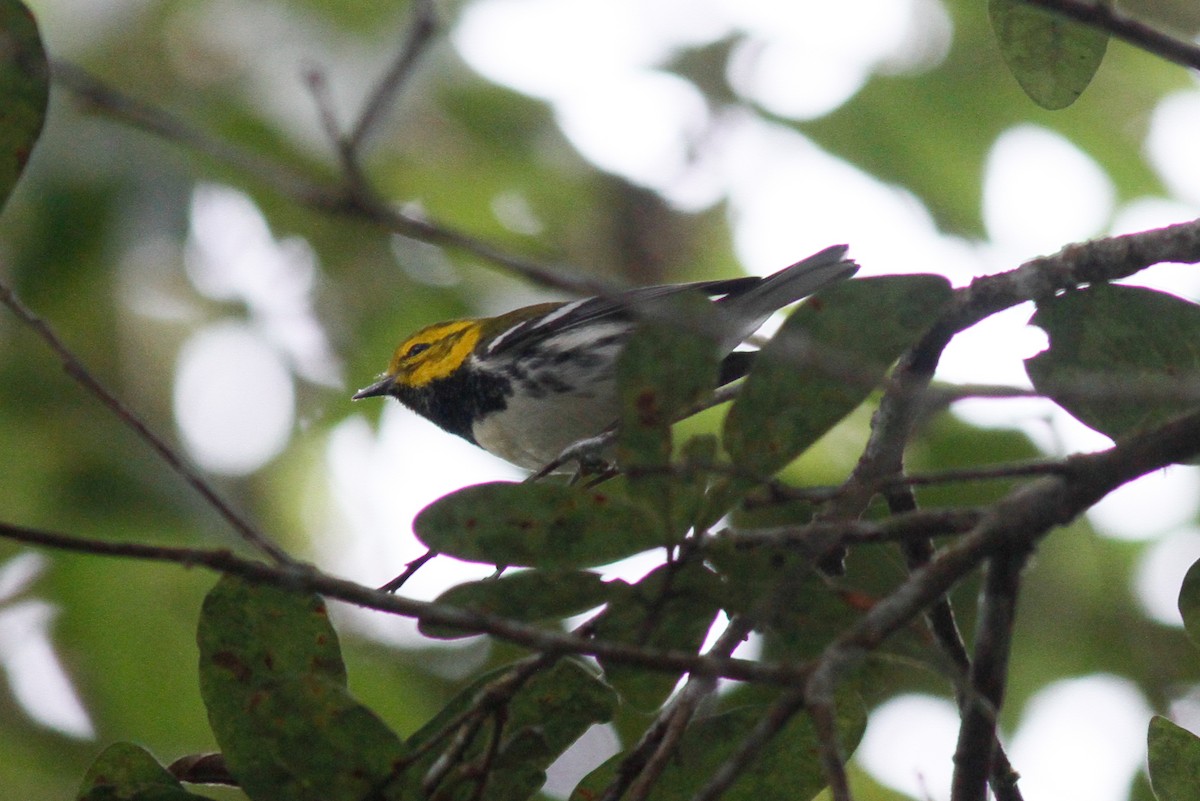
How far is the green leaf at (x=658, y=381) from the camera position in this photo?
62.6 inches

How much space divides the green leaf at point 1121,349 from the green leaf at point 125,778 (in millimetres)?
1271

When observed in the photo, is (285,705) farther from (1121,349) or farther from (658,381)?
(1121,349)

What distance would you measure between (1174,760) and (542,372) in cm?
244

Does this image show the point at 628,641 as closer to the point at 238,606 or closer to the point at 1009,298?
the point at 238,606

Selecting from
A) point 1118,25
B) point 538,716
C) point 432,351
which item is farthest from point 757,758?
point 432,351

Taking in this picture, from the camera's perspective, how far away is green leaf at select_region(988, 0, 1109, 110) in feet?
6.87

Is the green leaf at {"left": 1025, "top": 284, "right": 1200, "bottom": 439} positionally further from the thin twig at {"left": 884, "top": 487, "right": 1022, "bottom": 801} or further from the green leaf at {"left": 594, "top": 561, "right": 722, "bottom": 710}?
the green leaf at {"left": 594, "top": 561, "right": 722, "bottom": 710}

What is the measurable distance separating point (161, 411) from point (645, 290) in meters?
3.17

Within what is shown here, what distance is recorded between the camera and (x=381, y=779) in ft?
5.37

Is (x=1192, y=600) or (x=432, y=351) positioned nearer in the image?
(x=1192, y=600)

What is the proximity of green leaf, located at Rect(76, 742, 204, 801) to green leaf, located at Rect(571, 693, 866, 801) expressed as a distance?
1.80 feet

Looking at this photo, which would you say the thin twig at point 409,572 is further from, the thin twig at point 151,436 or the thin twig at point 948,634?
the thin twig at point 948,634

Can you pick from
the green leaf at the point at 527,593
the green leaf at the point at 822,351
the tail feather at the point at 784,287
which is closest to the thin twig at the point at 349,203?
the green leaf at the point at 822,351

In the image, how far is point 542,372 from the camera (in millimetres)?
4000
